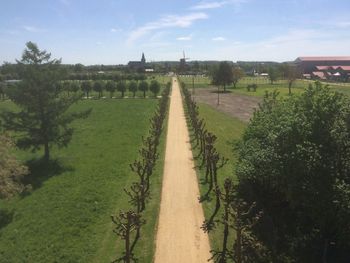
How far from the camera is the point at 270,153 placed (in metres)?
22.1

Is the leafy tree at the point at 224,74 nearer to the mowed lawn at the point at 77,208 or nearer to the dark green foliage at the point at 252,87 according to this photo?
the dark green foliage at the point at 252,87

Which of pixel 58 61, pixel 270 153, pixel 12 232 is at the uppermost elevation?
pixel 58 61

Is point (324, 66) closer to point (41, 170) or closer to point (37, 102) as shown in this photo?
point (37, 102)

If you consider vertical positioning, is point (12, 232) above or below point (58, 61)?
Result: below

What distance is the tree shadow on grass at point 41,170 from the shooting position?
3041 centimetres

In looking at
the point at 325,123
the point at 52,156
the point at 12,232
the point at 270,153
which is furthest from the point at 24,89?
the point at 325,123

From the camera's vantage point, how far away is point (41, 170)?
3362cm

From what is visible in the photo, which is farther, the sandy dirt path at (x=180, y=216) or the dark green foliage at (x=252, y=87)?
the dark green foliage at (x=252, y=87)

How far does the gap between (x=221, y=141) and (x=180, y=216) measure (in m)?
21.1

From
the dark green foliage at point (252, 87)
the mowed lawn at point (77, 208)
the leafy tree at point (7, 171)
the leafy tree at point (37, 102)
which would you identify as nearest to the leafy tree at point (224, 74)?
the dark green foliage at point (252, 87)

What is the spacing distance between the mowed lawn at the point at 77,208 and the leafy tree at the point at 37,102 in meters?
2.56

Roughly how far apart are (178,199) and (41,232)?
8678mm

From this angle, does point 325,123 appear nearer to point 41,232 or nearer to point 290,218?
point 290,218

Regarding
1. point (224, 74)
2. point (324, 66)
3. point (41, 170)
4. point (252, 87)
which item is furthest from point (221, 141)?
point (324, 66)
